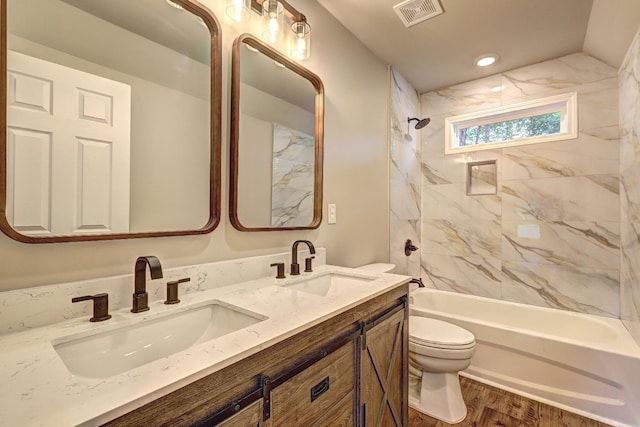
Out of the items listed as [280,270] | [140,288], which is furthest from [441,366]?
[140,288]

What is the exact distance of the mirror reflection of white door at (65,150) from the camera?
789 mm

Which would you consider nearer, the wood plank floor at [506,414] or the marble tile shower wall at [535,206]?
the wood plank floor at [506,414]

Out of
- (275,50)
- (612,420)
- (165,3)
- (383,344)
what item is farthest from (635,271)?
(165,3)

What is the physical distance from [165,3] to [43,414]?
1294 millimetres

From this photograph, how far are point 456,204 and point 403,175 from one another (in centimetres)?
63

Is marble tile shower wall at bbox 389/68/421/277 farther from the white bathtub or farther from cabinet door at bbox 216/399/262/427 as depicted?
cabinet door at bbox 216/399/262/427

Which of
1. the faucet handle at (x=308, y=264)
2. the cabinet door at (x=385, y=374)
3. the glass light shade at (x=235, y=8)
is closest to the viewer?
the cabinet door at (x=385, y=374)

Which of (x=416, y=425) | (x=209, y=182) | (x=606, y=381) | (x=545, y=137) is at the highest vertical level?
(x=545, y=137)

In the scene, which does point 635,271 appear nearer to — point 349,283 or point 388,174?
point 388,174

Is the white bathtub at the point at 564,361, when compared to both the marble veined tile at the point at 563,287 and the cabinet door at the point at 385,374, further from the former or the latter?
the cabinet door at the point at 385,374

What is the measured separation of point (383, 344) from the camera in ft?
3.90

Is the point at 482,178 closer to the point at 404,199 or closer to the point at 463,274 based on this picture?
the point at 404,199

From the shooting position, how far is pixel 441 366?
171 centimetres

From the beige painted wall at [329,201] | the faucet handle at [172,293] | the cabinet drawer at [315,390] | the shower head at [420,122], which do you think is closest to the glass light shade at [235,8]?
the beige painted wall at [329,201]
